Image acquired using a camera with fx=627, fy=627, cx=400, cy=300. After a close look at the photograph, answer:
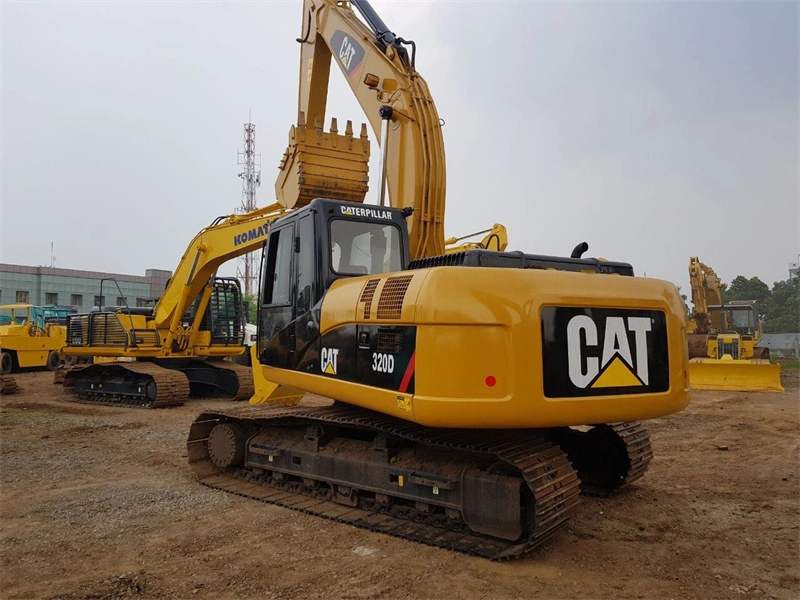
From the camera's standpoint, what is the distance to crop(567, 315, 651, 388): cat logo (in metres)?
4.11

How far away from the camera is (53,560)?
14.4 ft

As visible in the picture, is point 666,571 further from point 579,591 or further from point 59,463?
point 59,463

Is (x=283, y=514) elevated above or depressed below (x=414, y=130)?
below

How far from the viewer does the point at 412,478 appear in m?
4.99

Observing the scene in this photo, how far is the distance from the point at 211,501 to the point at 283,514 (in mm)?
844

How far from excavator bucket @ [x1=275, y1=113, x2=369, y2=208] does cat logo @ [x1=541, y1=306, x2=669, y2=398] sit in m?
4.54

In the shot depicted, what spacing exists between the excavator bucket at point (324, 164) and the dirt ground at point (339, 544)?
370cm

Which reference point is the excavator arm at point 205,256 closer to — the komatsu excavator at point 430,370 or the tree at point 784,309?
the komatsu excavator at point 430,370

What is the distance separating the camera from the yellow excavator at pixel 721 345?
50.4 ft

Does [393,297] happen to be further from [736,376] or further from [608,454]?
[736,376]

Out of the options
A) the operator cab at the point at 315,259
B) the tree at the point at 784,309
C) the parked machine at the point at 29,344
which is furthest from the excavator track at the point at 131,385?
the tree at the point at 784,309

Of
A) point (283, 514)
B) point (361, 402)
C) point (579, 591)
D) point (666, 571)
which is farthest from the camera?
point (283, 514)

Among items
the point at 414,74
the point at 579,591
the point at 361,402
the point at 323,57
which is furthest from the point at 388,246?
the point at 323,57

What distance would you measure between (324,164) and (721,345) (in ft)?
51.4
